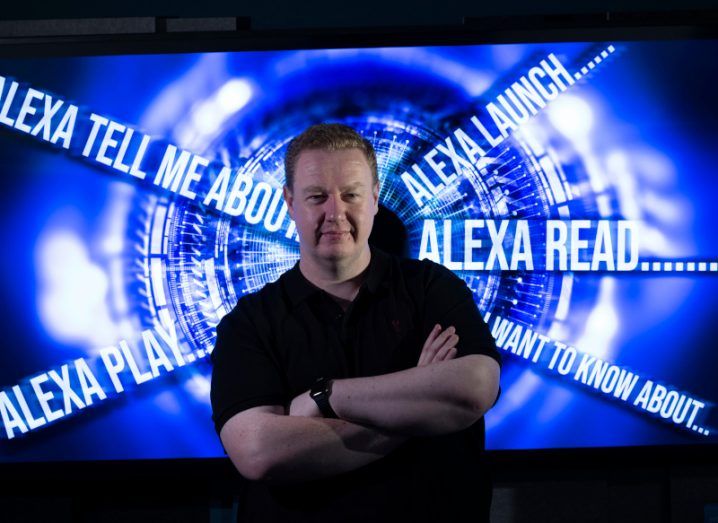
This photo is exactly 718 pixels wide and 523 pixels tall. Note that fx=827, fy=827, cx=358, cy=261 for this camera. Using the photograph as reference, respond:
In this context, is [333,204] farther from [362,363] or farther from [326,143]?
[362,363]

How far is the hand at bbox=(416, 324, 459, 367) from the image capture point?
1560 mm

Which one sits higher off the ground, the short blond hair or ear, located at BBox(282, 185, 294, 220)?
the short blond hair

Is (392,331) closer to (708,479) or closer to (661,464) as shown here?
(661,464)

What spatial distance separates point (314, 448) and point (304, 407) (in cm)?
9

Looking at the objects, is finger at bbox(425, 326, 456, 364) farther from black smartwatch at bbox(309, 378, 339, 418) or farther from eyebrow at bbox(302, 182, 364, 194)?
eyebrow at bbox(302, 182, 364, 194)

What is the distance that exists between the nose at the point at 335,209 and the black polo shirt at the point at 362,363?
0.48 feet

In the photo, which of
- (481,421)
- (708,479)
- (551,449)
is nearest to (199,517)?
(551,449)

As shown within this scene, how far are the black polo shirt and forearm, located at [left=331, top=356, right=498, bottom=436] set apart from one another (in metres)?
0.07

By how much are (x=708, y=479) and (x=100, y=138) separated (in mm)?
2161

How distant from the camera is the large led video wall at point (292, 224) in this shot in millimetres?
2488

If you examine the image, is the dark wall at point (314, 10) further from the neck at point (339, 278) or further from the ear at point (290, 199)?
the neck at point (339, 278)

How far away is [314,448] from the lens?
58.7 inches

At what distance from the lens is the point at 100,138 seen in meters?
2.50

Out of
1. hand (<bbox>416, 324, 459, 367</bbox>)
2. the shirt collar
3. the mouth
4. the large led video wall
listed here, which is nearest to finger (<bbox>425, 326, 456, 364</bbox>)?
hand (<bbox>416, 324, 459, 367</bbox>)
